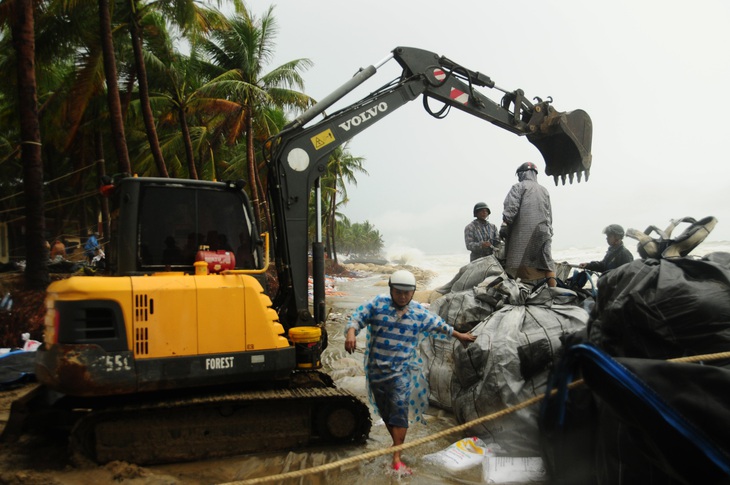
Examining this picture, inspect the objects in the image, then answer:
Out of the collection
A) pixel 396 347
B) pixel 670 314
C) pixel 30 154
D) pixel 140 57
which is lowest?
pixel 396 347

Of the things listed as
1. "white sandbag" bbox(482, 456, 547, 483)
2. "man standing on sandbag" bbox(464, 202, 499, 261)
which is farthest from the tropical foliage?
"white sandbag" bbox(482, 456, 547, 483)

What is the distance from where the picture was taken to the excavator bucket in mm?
5605

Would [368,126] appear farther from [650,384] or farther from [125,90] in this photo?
[125,90]

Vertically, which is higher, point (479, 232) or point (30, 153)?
point (30, 153)

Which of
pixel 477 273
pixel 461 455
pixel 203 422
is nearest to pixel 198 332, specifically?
pixel 203 422

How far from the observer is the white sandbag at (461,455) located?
11.9ft

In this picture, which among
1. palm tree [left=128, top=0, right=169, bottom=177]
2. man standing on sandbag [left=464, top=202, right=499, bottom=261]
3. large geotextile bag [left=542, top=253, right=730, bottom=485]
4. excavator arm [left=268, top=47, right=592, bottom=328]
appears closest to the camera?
large geotextile bag [left=542, top=253, right=730, bottom=485]

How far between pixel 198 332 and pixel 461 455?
1.98 metres

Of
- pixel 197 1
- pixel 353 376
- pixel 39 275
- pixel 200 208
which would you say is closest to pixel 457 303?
pixel 353 376

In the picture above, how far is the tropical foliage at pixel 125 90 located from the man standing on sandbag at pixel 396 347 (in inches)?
257

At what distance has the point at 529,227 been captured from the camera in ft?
17.9

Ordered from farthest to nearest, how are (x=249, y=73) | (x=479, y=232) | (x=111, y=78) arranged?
(x=249, y=73), (x=111, y=78), (x=479, y=232)

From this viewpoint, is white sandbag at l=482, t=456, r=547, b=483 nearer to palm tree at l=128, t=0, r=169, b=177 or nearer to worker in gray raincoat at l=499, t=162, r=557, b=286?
worker in gray raincoat at l=499, t=162, r=557, b=286

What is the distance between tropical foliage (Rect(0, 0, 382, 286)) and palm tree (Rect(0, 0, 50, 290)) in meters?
0.02
